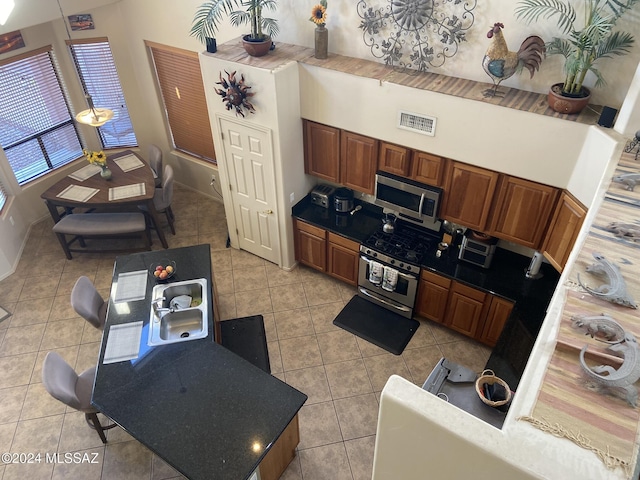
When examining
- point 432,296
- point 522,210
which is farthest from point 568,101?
point 432,296

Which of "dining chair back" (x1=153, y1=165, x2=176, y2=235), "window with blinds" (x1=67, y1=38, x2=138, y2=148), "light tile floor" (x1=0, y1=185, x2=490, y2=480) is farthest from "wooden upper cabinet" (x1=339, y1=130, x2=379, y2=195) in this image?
"window with blinds" (x1=67, y1=38, x2=138, y2=148)

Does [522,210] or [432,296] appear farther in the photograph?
[432,296]

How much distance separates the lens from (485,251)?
521 centimetres

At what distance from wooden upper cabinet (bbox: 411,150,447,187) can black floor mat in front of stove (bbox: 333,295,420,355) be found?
1.87m

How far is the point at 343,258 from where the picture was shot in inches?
245

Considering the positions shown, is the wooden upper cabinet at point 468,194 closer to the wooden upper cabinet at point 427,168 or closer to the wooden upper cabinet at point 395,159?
the wooden upper cabinet at point 427,168

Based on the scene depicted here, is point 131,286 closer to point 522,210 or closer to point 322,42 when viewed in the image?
point 322,42

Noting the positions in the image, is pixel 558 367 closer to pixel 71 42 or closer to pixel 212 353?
pixel 212 353

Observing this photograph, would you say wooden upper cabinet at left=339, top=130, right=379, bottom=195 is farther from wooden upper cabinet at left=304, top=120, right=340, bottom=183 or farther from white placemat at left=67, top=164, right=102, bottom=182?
white placemat at left=67, top=164, right=102, bottom=182

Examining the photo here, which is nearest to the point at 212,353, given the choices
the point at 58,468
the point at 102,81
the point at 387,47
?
the point at 58,468

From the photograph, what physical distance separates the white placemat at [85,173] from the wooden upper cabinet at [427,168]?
5193 millimetres

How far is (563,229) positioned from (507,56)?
66.9 inches

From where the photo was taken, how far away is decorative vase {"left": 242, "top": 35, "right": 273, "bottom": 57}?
536cm

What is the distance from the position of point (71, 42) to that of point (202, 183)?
9.67ft
